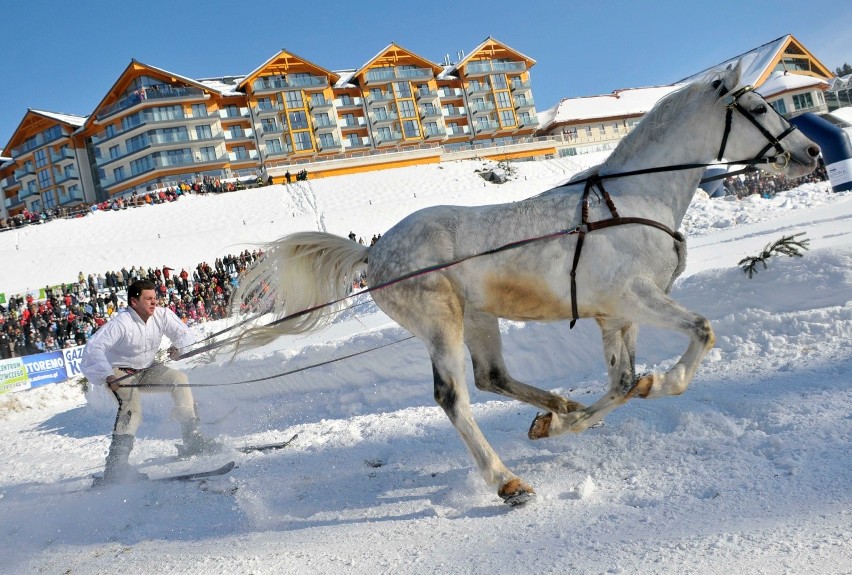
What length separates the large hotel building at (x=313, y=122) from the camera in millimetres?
58188

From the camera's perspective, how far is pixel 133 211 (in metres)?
38.4

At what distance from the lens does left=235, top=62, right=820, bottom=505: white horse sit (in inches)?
153

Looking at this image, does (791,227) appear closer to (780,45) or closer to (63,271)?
(63,271)

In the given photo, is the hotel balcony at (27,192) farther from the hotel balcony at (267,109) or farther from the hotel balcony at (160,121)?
the hotel balcony at (267,109)

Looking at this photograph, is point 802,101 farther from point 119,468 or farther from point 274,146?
point 119,468

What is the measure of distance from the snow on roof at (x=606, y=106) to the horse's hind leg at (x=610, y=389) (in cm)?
6780

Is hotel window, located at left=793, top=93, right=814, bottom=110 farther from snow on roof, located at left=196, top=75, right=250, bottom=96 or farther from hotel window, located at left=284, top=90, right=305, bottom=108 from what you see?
snow on roof, located at left=196, top=75, right=250, bottom=96

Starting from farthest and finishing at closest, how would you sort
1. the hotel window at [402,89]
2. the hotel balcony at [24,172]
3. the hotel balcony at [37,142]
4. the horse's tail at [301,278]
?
the hotel window at [402,89] → the hotel balcony at [24,172] → the hotel balcony at [37,142] → the horse's tail at [301,278]

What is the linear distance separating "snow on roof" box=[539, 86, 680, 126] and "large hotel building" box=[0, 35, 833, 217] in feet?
0.60

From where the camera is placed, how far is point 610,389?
4273mm

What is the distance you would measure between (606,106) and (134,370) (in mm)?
70646

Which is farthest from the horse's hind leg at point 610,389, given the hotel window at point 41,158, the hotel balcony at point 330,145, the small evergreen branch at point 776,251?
the hotel window at point 41,158

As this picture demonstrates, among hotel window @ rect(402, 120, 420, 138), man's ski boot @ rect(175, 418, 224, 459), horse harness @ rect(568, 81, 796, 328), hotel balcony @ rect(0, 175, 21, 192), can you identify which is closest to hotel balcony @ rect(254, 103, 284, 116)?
hotel window @ rect(402, 120, 420, 138)

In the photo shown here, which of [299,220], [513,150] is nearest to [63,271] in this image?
[299,220]
